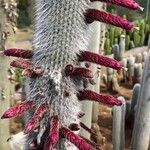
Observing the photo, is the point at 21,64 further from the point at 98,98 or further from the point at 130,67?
the point at 130,67

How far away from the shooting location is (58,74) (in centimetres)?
207

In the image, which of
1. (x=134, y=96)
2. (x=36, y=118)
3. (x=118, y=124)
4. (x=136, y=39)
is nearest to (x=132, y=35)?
(x=136, y=39)

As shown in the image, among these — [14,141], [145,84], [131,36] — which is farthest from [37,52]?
[131,36]

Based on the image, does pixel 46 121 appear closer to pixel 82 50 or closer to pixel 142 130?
pixel 82 50

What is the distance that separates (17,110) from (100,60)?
14.9 inches

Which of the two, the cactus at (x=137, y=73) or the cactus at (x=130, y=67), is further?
the cactus at (x=130, y=67)

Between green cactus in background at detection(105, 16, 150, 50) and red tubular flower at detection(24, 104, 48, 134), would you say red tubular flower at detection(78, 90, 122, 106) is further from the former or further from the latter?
green cactus in background at detection(105, 16, 150, 50)

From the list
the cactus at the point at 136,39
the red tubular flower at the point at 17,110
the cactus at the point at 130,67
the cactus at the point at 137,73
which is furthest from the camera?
the cactus at the point at 136,39

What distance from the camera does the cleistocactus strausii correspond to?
78.6 inches

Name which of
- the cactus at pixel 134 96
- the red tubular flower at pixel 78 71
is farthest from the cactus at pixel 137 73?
the red tubular flower at pixel 78 71

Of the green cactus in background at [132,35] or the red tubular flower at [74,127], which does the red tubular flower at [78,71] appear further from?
the green cactus in background at [132,35]

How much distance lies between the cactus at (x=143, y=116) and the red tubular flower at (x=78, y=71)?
57.7 inches

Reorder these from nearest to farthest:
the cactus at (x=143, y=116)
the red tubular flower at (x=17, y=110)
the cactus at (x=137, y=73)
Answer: the red tubular flower at (x=17, y=110) → the cactus at (x=143, y=116) → the cactus at (x=137, y=73)

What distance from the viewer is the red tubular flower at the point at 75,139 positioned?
1969 mm
